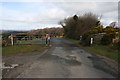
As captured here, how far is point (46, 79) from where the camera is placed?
491 cm

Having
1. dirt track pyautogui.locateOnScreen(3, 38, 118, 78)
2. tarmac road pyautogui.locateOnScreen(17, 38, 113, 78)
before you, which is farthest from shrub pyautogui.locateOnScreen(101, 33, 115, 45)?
tarmac road pyautogui.locateOnScreen(17, 38, 113, 78)

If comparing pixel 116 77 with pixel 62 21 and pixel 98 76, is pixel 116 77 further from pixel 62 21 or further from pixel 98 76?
pixel 62 21

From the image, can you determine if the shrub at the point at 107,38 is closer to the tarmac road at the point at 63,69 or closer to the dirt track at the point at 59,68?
the dirt track at the point at 59,68

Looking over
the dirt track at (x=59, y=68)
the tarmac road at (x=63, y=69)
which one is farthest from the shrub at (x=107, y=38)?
the tarmac road at (x=63, y=69)

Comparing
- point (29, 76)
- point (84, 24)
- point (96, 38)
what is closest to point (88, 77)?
point (29, 76)

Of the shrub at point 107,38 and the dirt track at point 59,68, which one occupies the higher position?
the shrub at point 107,38

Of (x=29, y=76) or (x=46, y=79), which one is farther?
(x=29, y=76)

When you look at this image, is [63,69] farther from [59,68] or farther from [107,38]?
[107,38]

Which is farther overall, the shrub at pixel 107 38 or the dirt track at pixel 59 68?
the shrub at pixel 107 38

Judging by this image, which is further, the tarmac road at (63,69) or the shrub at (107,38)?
the shrub at (107,38)

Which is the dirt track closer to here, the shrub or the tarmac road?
the tarmac road

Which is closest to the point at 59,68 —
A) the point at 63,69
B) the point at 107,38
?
the point at 63,69

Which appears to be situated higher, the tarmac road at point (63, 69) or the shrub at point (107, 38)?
the shrub at point (107, 38)

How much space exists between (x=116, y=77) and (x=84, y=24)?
104 feet
